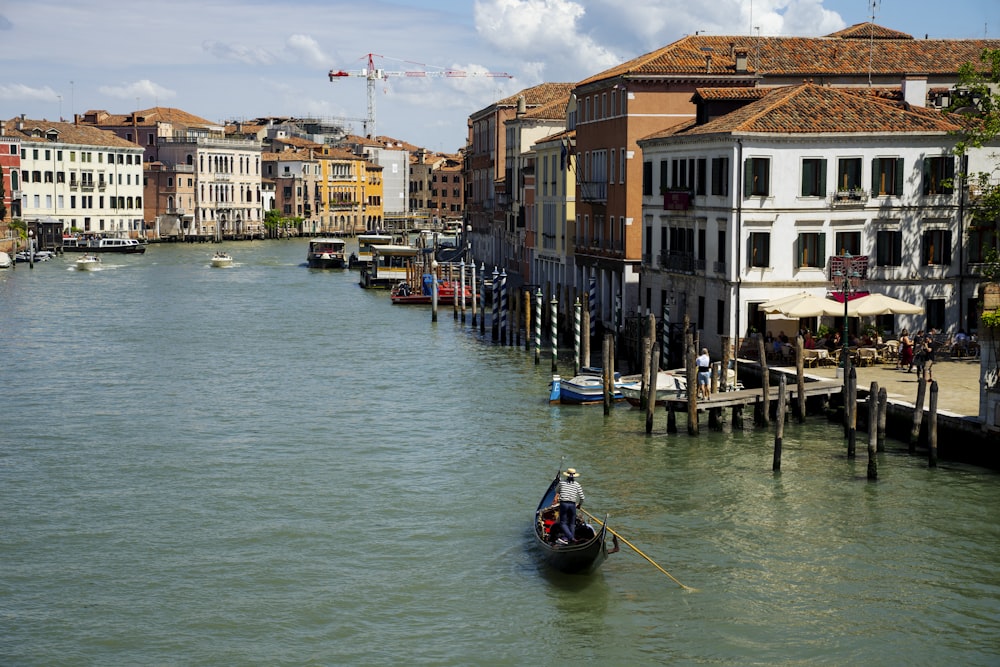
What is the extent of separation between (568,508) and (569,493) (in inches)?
7.6

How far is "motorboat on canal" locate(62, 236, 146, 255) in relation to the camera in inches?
3509

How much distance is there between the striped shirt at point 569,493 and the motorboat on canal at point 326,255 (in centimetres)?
6292

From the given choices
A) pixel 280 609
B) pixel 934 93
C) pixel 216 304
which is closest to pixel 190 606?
pixel 280 609

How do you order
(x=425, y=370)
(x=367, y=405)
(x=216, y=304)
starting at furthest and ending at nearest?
(x=216, y=304) < (x=425, y=370) < (x=367, y=405)

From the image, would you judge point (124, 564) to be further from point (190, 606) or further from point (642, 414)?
point (642, 414)

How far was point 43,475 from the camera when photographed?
22719 millimetres

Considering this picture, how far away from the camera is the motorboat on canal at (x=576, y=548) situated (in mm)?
16844

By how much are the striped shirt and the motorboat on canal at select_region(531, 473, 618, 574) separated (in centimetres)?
34

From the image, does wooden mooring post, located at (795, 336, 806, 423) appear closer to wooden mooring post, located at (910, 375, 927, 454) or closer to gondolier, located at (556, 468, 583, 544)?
wooden mooring post, located at (910, 375, 927, 454)

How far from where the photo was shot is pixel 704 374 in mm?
26172

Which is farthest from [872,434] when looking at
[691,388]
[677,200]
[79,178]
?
[79,178]

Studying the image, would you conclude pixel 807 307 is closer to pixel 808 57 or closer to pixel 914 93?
pixel 914 93

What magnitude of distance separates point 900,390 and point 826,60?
53.8 feet

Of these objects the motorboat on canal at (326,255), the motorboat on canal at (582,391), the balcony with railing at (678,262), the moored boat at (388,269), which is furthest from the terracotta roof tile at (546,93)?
the motorboat on canal at (582,391)
